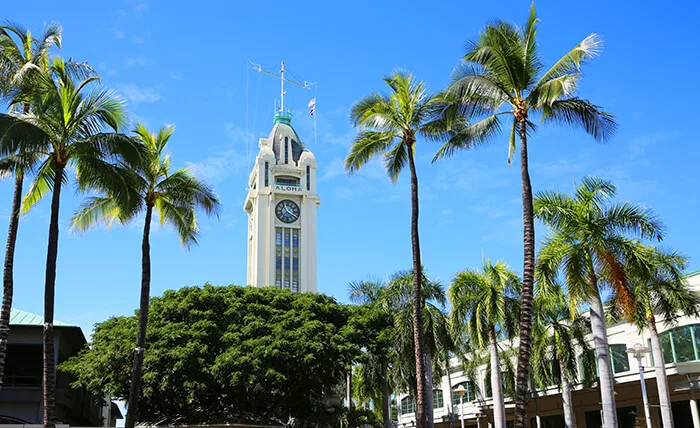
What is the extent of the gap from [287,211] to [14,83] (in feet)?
280

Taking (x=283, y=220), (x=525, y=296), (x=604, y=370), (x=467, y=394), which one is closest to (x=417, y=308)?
(x=525, y=296)

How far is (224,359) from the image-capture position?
35531mm

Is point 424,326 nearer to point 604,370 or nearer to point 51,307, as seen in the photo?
point 604,370

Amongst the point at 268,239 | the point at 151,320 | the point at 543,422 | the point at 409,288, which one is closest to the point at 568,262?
the point at 409,288

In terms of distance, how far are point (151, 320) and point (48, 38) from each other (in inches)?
738

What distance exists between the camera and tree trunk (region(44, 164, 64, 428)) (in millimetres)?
20234

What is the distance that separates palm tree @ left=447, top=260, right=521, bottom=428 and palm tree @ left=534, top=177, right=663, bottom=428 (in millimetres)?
10697

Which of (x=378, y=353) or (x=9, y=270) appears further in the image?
(x=378, y=353)

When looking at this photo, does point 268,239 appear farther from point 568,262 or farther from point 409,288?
point 568,262

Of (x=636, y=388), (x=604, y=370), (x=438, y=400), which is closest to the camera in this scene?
(x=604, y=370)

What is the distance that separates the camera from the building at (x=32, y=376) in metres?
35.1

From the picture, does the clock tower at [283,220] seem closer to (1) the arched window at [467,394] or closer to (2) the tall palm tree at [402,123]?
(1) the arched window at [467,394]

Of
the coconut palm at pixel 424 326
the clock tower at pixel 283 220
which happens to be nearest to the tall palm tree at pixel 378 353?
the coconut palm at pixel 424 326

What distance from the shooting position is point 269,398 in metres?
37.3
